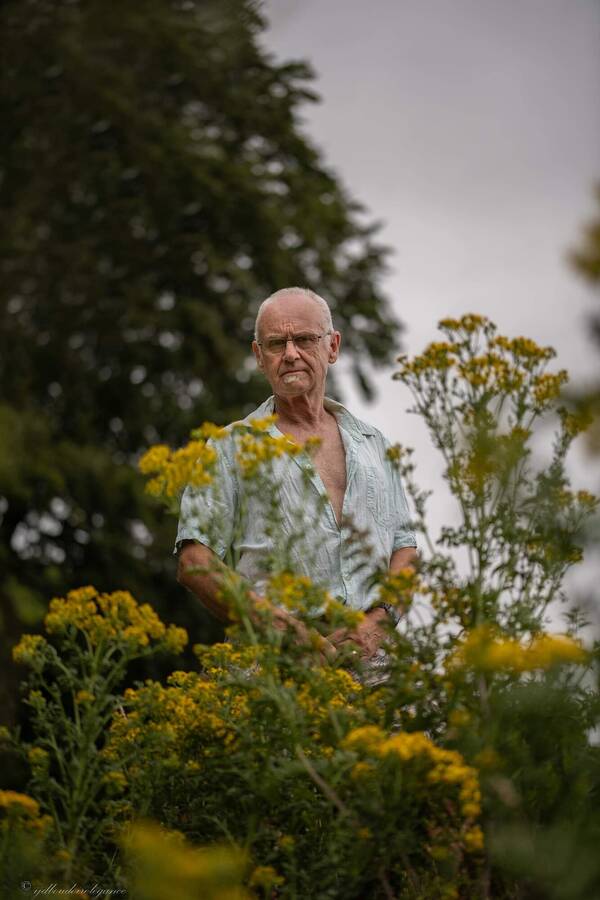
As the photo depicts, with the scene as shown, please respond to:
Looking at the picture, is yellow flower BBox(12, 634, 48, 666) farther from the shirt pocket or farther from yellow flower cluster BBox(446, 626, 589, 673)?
yellow flower cluster BBox(446, 626, 589, 673)

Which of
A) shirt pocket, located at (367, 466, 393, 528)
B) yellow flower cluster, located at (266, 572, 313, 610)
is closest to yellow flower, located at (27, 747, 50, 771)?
yellow flower cluster, located at (266, 572, 313, 610)

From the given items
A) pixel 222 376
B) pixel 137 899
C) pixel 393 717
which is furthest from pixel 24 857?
pixel 222 376

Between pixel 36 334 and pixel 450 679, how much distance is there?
10393 mm

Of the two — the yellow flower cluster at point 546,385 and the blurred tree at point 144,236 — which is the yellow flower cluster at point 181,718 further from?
the blurred tree at point 144,236

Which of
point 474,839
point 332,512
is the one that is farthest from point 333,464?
point 474,839

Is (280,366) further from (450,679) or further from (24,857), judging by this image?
(24,857)

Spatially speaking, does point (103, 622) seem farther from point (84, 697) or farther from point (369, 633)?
point (369, 633)

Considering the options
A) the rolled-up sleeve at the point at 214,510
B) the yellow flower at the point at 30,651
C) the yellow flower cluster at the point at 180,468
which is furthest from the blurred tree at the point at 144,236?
the yellow flower cluster at the point at 180,468

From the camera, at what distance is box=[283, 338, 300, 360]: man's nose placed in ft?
13.0

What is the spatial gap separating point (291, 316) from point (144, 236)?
9.33 metres

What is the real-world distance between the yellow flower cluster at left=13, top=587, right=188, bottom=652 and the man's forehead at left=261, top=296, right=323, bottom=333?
961 mm

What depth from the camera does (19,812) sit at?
2.74 m

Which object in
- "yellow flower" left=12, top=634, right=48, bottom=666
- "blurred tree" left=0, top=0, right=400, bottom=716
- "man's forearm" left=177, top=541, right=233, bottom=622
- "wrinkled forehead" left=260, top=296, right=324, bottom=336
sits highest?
"blurred tree" left=0, top=0, right=400, bottom=716

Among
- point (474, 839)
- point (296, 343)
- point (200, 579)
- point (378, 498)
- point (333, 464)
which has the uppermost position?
point (296, 343)
